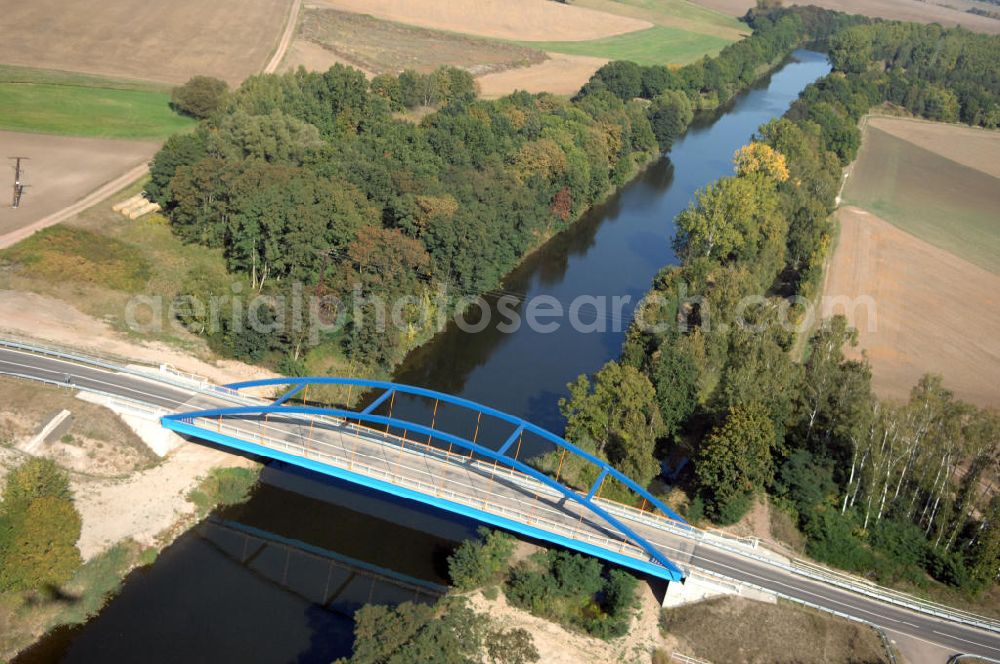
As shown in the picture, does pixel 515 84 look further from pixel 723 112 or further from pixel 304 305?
pixel 304 305

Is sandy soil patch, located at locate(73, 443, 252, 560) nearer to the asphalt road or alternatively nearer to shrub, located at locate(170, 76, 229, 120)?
the asphalt road

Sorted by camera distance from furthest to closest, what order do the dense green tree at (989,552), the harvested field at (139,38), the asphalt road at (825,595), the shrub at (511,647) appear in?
1. the harvested field at (139,38)
2. the dense green tree at (989,552)
3. the asphalt road at (825,595)
4. the shrub at (511,647)

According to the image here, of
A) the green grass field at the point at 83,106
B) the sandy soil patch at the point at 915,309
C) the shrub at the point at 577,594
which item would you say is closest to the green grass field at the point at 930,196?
the sandy soil patch at the point at 915,309

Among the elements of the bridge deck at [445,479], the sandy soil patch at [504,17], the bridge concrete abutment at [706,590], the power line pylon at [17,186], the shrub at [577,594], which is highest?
the sandy soil patch at [504,17]

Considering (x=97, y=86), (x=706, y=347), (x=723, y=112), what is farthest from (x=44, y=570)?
(x=723, y=112)

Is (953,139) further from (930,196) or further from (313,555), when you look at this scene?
(313,555)

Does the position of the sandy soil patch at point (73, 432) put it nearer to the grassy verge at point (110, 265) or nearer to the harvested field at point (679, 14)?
the grassy verge at point (110, 265)

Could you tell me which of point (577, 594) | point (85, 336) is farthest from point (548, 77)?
point (577, 594)
